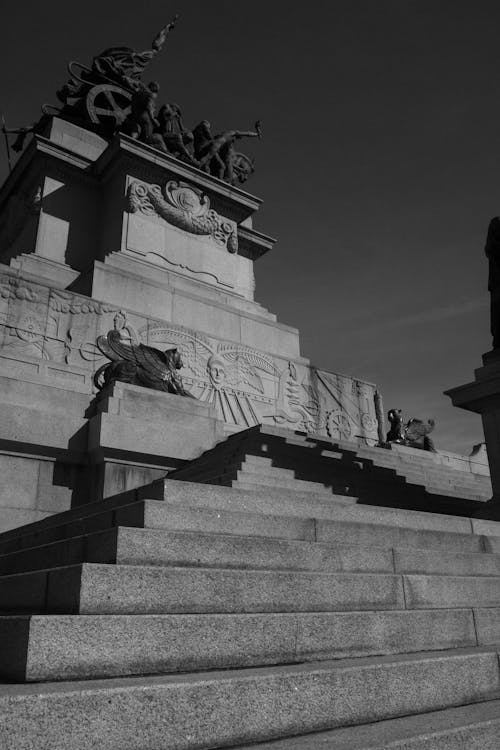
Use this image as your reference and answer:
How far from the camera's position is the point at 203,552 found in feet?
16.1

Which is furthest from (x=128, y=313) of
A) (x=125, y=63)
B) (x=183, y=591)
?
(x=125, y=63)

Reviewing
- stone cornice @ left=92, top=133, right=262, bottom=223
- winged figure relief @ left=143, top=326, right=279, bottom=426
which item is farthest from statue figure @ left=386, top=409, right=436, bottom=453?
stone cornice @ left=92, top=133, right=262, bottom=223

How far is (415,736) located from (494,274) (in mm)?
9809

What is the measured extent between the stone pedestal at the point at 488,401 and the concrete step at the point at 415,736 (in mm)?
6869

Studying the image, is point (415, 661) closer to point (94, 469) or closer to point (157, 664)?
point (157, 664)

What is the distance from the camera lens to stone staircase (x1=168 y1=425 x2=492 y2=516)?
9898 mm

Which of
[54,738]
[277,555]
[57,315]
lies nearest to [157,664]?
[54,738]

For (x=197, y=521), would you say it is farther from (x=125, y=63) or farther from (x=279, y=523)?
(x=125, y=63)

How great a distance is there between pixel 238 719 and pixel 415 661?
61.9 inches

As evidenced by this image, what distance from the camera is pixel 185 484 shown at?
5938 millimetres

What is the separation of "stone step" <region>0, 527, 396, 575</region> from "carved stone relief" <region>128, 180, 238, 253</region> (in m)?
15.3

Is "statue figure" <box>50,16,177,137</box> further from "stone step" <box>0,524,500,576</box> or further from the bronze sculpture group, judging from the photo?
"stone step" <box>0,524,500,576</box>

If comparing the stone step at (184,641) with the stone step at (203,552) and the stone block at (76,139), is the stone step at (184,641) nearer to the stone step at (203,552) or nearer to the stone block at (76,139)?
the stone step at (203,552)

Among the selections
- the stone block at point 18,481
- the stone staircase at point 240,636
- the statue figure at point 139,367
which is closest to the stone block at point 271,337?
the statue figure at point 139,367
